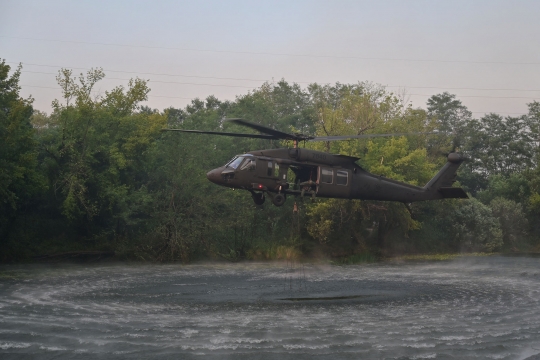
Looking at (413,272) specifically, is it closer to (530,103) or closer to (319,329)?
(319,329)

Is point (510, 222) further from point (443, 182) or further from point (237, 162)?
point (237, 162)

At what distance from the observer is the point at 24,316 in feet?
82.4

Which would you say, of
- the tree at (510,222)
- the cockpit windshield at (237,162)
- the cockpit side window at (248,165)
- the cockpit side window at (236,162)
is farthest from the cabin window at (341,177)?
the tree at (510,222)

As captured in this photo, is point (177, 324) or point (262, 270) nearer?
point (177, 324)

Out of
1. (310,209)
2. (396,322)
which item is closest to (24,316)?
(396,322)

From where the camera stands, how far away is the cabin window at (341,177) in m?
27.4

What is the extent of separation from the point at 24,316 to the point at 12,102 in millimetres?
20809

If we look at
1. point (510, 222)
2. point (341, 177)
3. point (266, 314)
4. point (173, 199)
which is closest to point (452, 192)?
point (341, 177)

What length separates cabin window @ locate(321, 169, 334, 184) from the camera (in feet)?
88.6

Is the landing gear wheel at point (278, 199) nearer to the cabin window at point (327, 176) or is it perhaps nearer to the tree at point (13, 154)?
the cabin window at point (327, 176)

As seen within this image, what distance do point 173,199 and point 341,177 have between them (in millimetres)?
23056

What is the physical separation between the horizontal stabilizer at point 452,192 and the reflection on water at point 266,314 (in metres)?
4.80

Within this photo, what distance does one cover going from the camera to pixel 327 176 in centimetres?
2711

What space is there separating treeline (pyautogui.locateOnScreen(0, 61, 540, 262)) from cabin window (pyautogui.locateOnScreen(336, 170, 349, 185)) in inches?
703
